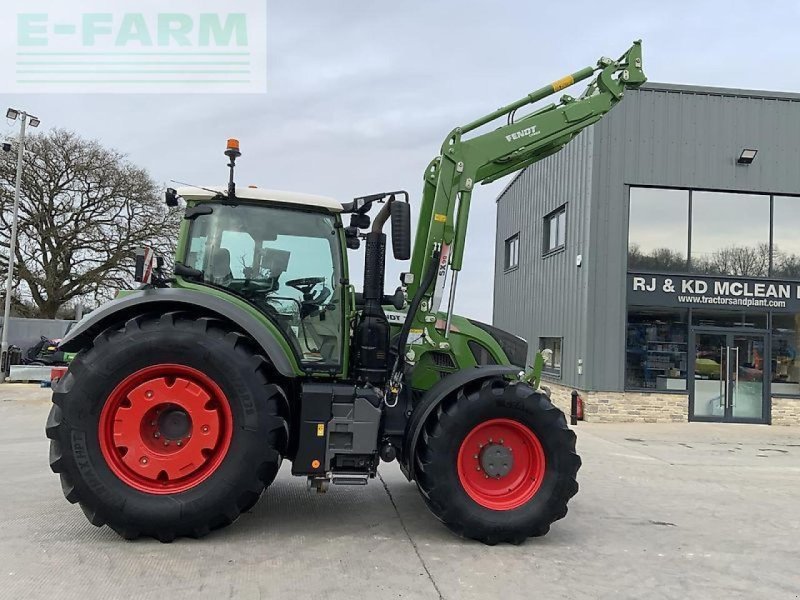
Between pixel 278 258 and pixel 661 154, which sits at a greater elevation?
pixel 661 154

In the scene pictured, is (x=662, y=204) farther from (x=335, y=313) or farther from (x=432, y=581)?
(x=432, y=581)

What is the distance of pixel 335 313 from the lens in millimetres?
4895

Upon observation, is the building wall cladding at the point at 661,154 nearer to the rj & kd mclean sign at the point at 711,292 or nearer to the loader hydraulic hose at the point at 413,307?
the rj & kd mclean sign at the point at 711,292

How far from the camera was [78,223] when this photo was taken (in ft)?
86.0

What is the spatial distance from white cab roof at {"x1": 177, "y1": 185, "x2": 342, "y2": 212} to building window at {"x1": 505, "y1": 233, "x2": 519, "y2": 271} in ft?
51.2

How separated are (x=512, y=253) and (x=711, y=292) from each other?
823 cm

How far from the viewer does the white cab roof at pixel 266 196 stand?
15.9 feet

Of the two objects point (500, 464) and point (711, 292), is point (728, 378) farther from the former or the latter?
point (500, 464)

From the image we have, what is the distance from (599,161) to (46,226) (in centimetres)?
2240

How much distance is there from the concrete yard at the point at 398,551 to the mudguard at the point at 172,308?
1299mm

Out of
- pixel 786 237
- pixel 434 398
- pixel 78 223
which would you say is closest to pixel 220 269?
pixel 434 398

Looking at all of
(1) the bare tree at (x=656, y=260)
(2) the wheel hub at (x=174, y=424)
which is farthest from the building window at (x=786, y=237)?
(2) the wheel hub at (x=174, y=424)

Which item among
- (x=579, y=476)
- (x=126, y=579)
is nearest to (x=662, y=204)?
(x=579, y=476)

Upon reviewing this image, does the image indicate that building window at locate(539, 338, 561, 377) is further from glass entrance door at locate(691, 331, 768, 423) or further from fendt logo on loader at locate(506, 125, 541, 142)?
fendt logo on loader at locate(506, 125, 541, 142)
